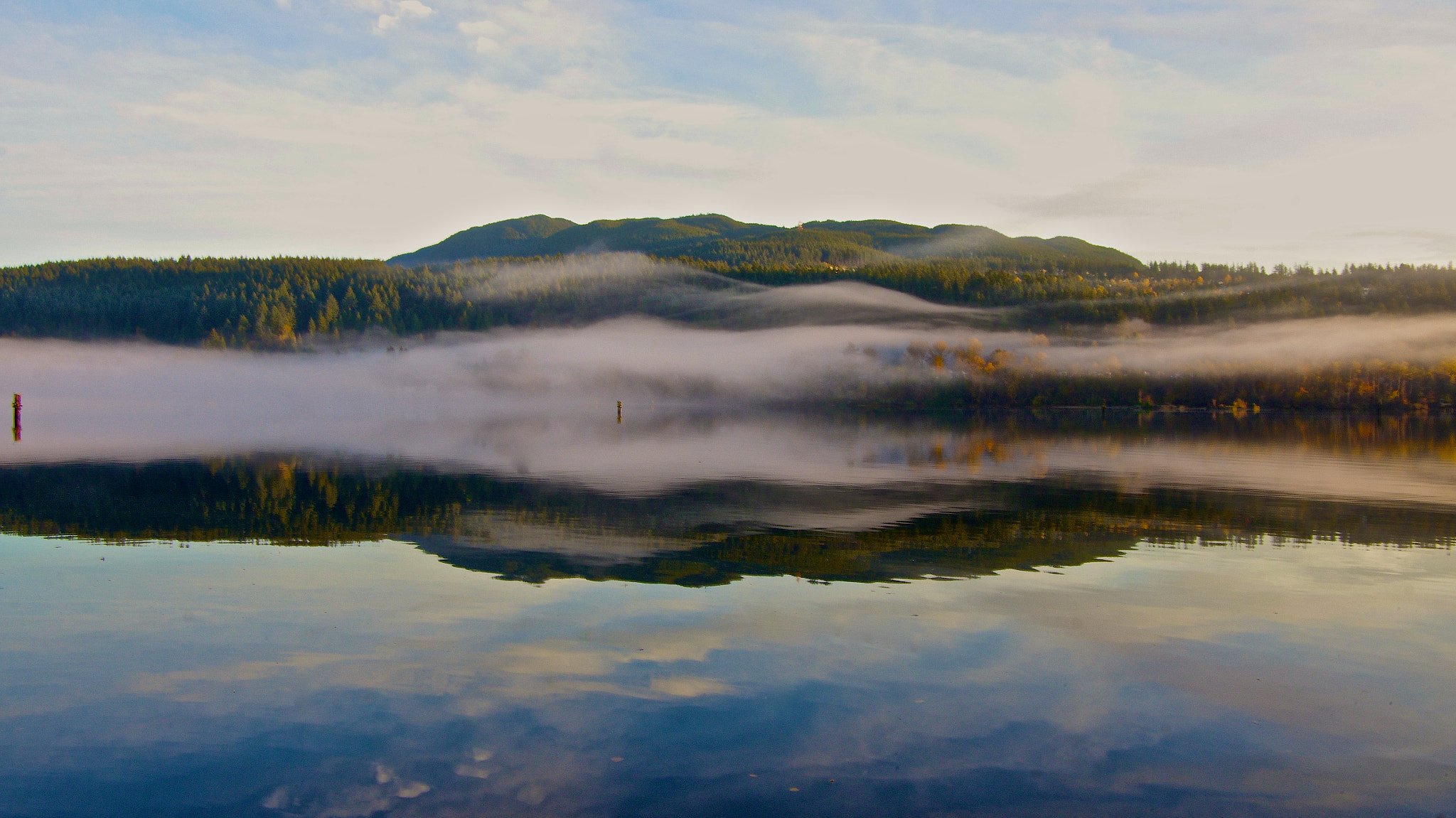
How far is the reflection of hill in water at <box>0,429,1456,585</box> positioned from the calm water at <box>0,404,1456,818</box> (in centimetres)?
19

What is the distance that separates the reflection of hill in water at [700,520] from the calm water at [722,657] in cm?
19

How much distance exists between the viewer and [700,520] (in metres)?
24.8

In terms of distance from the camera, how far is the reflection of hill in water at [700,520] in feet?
64.0

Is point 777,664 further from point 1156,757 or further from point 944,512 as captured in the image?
point 944,512

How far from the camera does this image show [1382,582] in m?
17.5

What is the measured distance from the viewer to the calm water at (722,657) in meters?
8.86

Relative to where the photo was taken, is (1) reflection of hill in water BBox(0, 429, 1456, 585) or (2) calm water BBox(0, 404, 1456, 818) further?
(1) reflection of hill in water BBox(0, 429, 1456, 585)

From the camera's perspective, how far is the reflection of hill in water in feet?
64.0

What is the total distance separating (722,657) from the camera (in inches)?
493

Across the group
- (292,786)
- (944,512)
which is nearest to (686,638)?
(292,786)

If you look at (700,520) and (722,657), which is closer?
(722,657)

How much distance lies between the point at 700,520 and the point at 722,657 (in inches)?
486

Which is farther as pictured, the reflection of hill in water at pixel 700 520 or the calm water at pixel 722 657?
the reflection of hill in water at pixel 700 520

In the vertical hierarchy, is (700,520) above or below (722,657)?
below
